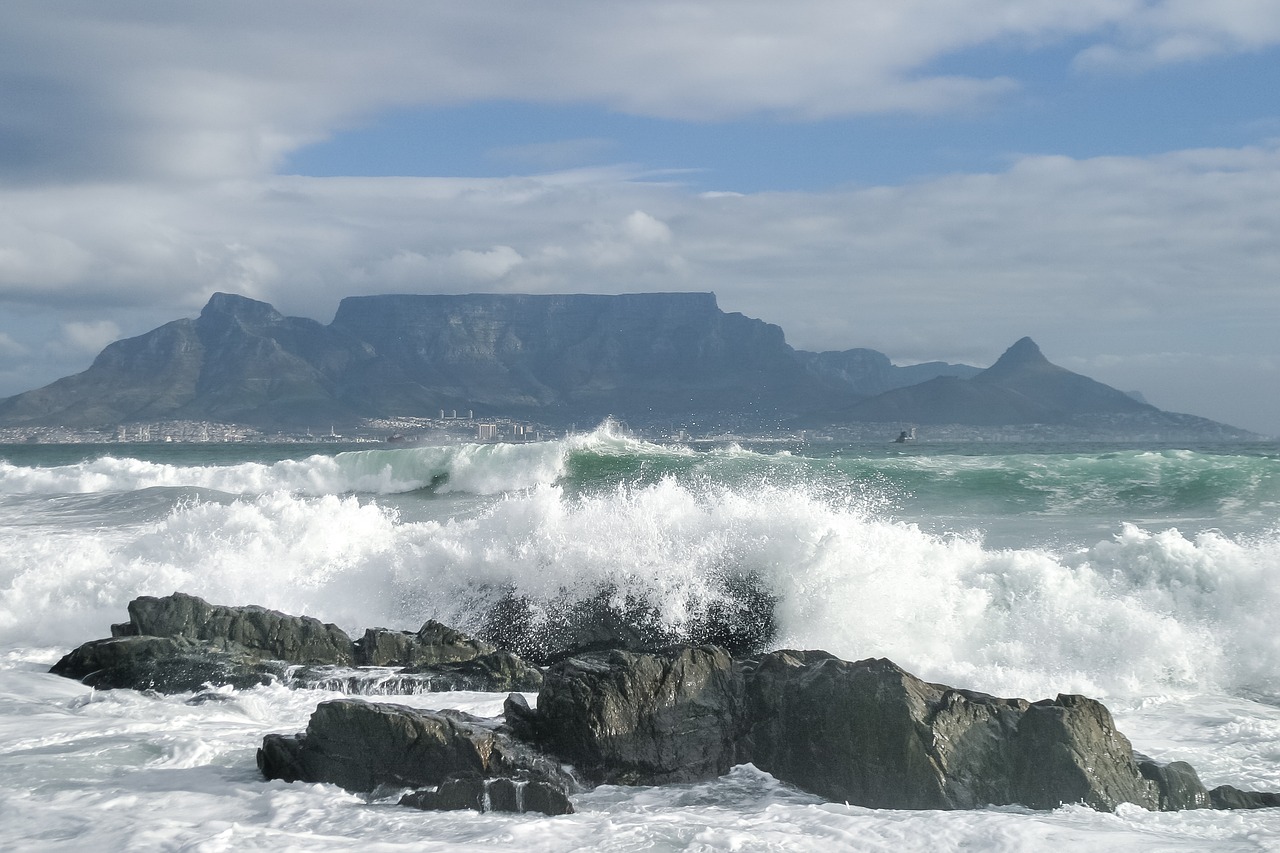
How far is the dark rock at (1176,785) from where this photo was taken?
6816 millimetres

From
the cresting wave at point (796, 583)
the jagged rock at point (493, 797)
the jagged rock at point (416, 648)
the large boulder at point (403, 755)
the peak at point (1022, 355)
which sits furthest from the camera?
the peak at point (1022, 355)

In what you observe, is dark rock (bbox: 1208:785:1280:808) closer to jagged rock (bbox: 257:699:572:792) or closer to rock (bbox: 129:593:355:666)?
jagged rock (bbox: 257:699:572:792)

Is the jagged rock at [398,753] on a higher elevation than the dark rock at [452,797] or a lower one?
higher

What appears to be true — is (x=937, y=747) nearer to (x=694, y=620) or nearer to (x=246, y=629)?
(x=694, y=620)

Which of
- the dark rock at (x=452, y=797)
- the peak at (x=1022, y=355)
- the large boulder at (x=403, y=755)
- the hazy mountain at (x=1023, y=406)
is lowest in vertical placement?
the dark rock at (x=452, y=797)

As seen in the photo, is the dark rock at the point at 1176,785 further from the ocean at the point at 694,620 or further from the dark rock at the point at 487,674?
the dark rock at the point at 487,674

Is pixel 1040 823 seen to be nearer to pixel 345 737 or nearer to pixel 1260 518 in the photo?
pixel 345 737

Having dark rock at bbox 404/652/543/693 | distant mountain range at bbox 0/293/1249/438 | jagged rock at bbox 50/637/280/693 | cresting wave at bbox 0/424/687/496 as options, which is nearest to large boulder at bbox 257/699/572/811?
dark rock at bbox 404/652/543/693

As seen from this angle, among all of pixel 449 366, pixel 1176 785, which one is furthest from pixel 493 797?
pixel 449 366

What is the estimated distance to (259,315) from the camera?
154 metres

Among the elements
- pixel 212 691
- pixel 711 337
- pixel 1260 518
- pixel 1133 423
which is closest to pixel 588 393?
pixel 711 337

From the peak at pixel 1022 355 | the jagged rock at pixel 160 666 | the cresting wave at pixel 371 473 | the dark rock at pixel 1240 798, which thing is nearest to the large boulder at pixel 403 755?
the jagged rock at pixel 160 666

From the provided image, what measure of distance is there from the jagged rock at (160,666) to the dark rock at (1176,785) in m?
7.52

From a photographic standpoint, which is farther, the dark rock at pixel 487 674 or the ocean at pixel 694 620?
the dark rock at pixel 487 674
